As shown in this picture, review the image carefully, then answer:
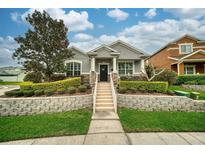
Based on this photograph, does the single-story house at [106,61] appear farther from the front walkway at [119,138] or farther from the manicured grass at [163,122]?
the front walkway at [119,138]

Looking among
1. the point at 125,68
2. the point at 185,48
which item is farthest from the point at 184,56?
the point at 125,68

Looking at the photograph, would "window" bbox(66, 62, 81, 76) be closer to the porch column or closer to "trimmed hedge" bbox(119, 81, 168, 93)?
"trimmed hedge" bbox(119, 81, 168, 93)

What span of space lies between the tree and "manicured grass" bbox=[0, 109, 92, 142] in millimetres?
5527

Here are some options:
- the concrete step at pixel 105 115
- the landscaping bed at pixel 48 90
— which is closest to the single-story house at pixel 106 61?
the landscaping bed at pixel 48 90

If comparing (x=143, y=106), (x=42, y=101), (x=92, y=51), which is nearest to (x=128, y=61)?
(x=92, y=51)

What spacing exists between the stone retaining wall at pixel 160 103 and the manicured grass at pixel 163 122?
636 mm

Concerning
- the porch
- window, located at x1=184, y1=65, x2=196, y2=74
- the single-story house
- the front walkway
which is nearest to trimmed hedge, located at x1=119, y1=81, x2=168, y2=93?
the single-story house

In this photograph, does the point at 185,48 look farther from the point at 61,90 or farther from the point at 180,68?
the point at 61,90

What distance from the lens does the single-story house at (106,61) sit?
612 inches

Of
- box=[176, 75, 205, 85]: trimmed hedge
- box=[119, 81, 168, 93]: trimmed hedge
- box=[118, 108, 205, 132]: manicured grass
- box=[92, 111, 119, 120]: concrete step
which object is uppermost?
box=[176, 75, 205, 85]: trimmed hedge

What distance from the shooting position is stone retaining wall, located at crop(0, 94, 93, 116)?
28.9 ft

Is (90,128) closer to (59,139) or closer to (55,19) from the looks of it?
(59,139)

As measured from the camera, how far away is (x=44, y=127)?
6430 millimetres
